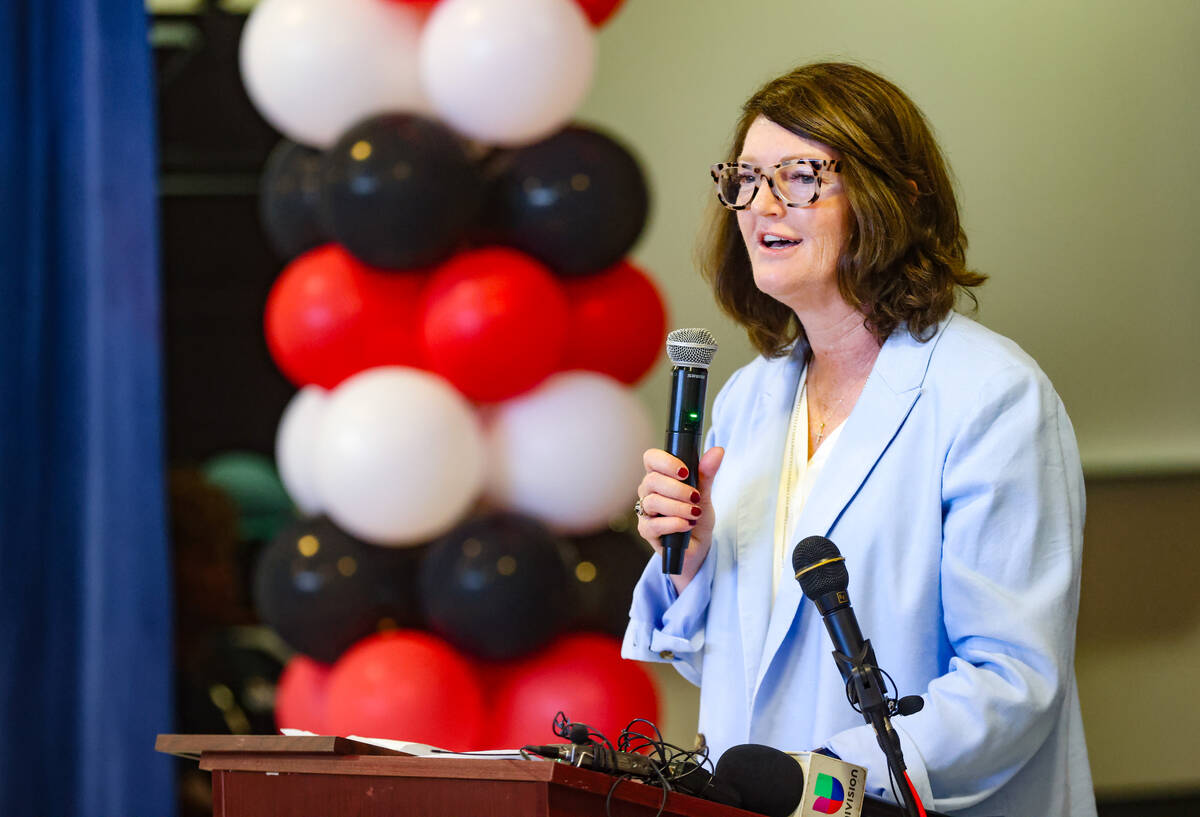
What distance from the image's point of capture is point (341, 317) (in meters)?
2.38

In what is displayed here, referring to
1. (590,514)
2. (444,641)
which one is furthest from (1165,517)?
(444,641)

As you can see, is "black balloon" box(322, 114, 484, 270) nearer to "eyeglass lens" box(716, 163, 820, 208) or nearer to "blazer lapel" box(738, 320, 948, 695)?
"eyeglass lens" box(716, 163, 820, 208)

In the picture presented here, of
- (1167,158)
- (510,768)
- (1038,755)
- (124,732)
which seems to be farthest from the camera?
(1167,158)

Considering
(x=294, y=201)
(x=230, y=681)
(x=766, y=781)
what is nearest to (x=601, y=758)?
(x=766, y=781)

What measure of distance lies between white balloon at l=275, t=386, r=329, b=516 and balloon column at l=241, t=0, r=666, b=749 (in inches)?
0.7

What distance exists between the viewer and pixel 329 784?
98cm

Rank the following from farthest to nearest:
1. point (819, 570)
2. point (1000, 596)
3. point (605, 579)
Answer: point (605, 579)
point (1000, 596)
point (819, 570)

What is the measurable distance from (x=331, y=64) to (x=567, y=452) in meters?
0.89

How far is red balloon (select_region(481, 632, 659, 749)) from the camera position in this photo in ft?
7.61

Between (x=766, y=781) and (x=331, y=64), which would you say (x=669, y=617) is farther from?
(x=331, y=64)

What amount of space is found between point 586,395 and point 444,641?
56 cm

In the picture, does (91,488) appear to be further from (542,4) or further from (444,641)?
(542,4)

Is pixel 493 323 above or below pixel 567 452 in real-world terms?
above

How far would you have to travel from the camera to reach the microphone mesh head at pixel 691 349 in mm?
1285
